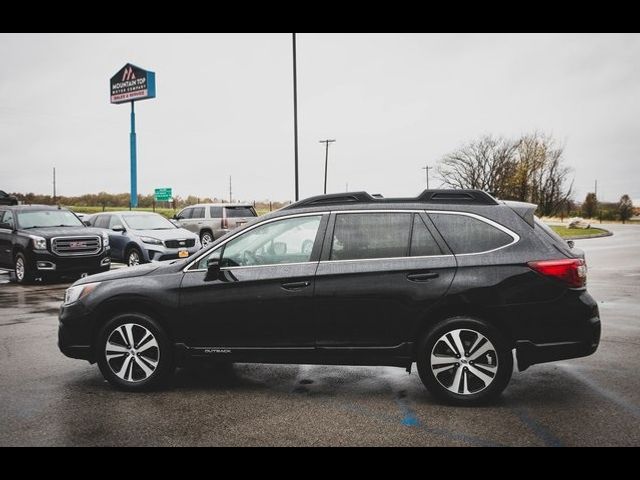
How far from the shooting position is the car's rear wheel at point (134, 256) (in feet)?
55.5

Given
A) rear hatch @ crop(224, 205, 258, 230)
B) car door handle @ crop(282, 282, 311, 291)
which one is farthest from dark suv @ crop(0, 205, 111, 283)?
car door handle @ crop(282, 282, 311, 291)

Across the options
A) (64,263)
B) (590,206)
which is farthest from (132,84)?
(590,206)

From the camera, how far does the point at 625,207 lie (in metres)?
72.4

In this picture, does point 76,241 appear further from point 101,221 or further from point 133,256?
point 101,221

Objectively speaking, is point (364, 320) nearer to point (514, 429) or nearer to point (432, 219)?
point (432, 219)

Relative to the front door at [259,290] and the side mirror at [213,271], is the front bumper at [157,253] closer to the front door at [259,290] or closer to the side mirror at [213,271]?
the front door at [259,290]

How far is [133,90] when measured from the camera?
4356cm

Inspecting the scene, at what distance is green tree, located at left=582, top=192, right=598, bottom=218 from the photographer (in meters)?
74.9

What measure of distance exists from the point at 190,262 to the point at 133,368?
1.08 metres

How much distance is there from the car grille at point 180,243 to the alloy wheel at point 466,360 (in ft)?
41.8

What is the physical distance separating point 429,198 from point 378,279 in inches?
34.5

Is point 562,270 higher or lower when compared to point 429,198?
lower

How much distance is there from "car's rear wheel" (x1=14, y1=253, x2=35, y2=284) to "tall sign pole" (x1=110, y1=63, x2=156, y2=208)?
89.8 feet
